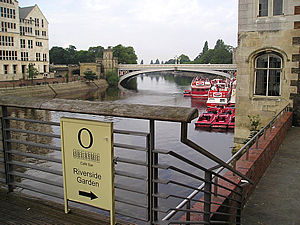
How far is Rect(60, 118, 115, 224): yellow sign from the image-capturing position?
2988 mm

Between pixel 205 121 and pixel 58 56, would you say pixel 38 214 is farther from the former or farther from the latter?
pixel 58 56

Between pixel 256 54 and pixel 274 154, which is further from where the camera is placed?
pixel 256 54

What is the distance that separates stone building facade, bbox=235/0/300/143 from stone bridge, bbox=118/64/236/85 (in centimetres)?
4820

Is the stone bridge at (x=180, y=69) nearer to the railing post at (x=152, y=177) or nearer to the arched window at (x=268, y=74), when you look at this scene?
the arched window at (x=268, y=74)

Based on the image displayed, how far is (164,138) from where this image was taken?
2358 centimetres

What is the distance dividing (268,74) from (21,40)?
54.2 metres

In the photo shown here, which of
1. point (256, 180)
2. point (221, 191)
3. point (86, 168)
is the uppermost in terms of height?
point (86, 168)

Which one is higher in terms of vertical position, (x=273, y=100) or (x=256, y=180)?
(x=273, y=100)

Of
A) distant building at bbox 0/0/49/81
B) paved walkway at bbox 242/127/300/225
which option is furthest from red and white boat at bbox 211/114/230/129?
distant building at bbox 0/0/49/81

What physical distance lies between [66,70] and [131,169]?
64.9 m


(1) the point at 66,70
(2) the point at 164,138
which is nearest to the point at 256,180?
(2) the point at 164,138

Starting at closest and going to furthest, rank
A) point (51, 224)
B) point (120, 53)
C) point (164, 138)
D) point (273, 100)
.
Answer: point (51, 224) → point (273, 100) → point (164, 138) → point (120, 53)

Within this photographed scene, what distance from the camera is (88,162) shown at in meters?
3.14

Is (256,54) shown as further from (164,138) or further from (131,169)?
(164,138)
